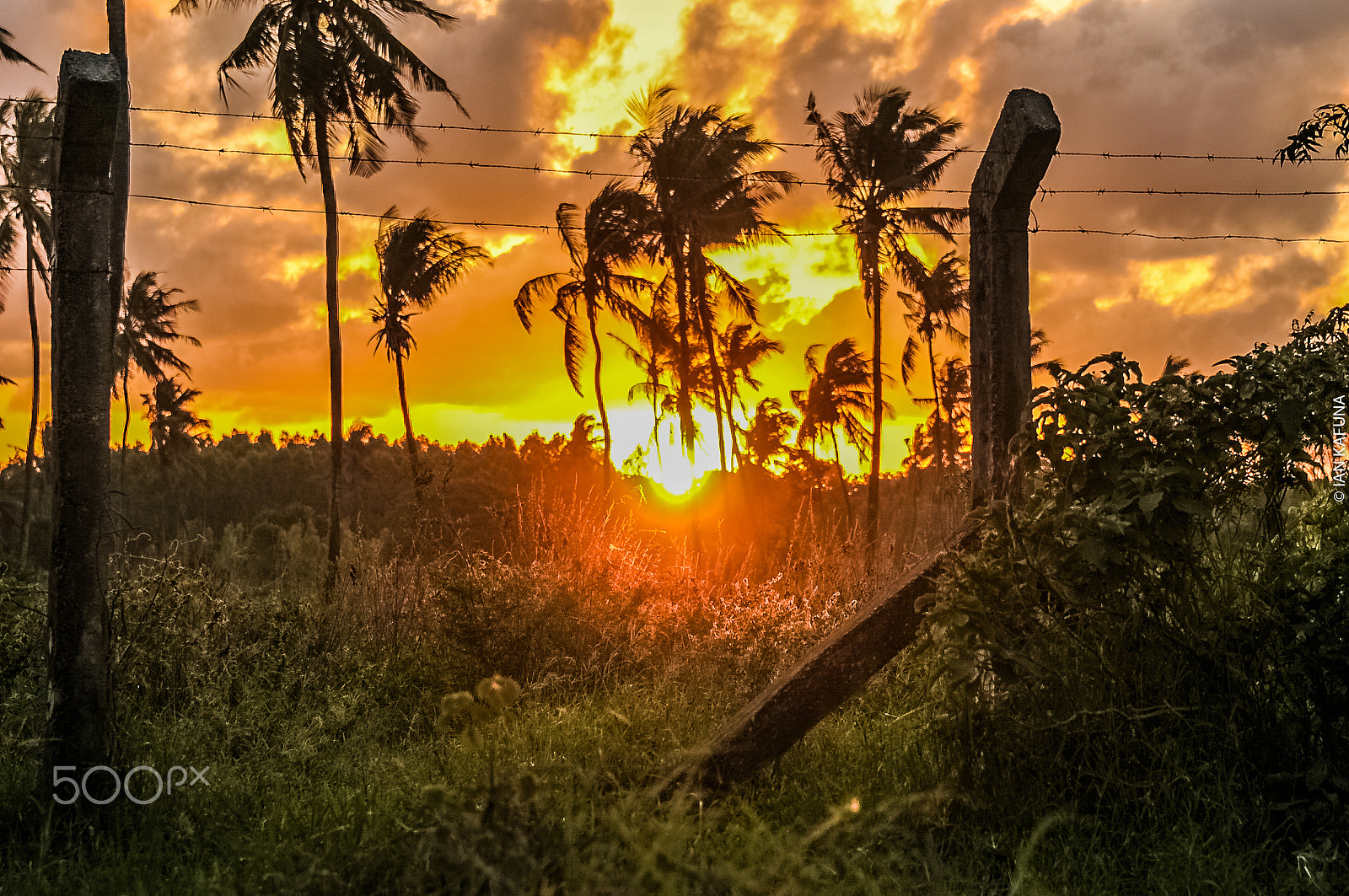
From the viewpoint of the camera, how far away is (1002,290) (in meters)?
3.84

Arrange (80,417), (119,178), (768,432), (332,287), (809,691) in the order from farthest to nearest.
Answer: (768,432), (332,287), (119,178), (80,417), (809,691)

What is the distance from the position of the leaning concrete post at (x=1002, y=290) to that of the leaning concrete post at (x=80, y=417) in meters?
3.77

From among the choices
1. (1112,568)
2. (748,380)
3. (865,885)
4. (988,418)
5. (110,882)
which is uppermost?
(748,380)

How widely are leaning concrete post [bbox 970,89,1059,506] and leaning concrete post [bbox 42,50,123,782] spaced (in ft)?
12.4

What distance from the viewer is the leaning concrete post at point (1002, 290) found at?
12.3 ft

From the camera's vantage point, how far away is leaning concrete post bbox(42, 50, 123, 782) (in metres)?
3.65

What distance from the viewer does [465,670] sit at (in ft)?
20.9

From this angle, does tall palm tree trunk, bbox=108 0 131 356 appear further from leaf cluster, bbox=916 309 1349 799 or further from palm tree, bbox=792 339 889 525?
palm tree, bbox=792 339 889 525

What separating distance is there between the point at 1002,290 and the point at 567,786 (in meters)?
2.71

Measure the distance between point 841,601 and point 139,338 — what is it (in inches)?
1296

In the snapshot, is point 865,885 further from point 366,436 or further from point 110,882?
point 366,436

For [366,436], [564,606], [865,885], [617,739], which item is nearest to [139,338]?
[366,436]

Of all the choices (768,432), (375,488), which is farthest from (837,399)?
(375,488)

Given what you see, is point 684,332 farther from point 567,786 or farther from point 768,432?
point 567,786
